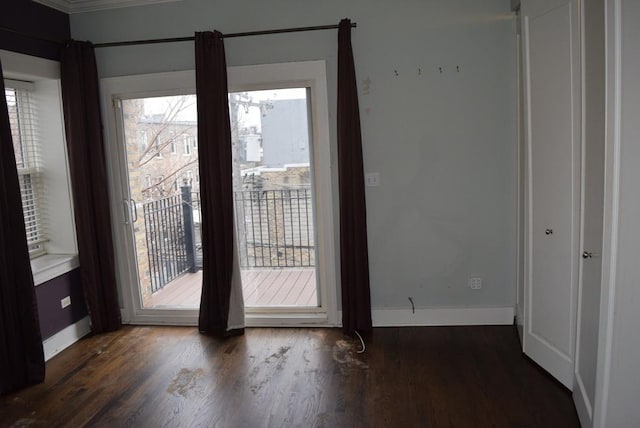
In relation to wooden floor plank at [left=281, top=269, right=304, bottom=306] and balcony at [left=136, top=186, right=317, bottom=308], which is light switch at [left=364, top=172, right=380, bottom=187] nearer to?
balcony at [left=136, top=186, right=317, bottom=308]

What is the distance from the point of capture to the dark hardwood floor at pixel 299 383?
2746 mm

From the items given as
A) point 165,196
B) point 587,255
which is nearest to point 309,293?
point 165,196

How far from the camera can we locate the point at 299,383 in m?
3.13

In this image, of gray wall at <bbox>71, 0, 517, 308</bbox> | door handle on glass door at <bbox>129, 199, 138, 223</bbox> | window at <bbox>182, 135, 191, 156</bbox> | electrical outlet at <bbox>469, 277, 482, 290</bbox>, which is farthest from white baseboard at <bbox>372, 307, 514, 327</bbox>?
door handle on glass door at <bbox>129, 199, 138, 223</bbox>

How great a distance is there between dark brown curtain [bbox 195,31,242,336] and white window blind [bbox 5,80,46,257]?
1363mm

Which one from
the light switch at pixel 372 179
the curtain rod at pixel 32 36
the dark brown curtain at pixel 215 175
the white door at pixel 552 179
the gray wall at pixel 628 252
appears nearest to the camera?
the gray wall at pixel 628 252

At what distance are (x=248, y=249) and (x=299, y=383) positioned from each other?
1.35m

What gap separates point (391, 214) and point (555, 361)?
1531mm

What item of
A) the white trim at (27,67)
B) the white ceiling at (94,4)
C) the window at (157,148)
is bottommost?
the window at (157,148)

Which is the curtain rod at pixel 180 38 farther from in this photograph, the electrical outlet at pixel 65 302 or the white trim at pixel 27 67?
the electrical outlet at pixel 65 302

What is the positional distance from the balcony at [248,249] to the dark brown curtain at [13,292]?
1.13m

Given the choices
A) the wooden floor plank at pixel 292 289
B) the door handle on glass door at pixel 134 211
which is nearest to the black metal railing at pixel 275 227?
the wooden floor plank at pixel 292 289

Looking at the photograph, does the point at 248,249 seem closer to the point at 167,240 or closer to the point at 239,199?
the point at 239,199

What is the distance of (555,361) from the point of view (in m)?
2.96
